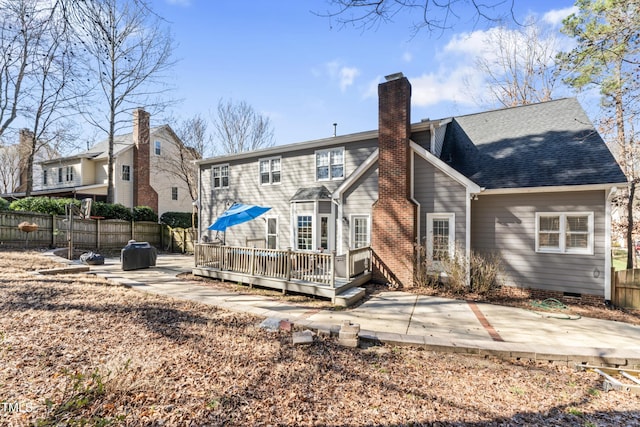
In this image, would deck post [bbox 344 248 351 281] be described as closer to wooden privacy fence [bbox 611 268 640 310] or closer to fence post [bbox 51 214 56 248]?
wooden privacy fence [bbox 611 268 640 310]

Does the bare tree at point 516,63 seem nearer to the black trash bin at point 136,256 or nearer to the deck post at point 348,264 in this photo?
the deck post at point 348,264

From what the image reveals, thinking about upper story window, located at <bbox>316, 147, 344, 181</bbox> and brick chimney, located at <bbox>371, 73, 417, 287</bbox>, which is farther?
upper story window, located at <bbox>316, 147, 344, 181</bbox>

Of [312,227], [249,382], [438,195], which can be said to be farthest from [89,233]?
[438,195]

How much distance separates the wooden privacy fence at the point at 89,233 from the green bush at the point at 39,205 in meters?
0.73

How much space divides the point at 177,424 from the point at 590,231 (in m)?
10.0

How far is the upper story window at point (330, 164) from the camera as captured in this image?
1202cm

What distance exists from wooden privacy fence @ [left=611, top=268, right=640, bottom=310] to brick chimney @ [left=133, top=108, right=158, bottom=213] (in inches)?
1099

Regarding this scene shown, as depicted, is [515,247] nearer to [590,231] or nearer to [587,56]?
[590,231]

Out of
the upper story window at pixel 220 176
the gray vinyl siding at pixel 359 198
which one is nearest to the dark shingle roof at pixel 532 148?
the gray vinyl siding at pixel 359 198

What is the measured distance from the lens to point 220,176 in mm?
16156

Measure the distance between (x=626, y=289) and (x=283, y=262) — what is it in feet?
30.1

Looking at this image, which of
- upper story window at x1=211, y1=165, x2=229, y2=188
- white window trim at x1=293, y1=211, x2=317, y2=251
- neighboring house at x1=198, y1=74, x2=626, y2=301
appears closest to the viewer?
neighboring house at x1=198, y1=74, x2=626, y2=301

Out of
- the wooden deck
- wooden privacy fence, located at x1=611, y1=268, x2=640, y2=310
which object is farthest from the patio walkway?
wooden privacy fence, located at x1=611, y1=268, x2=640, y2=310

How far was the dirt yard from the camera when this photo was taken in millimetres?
2949
